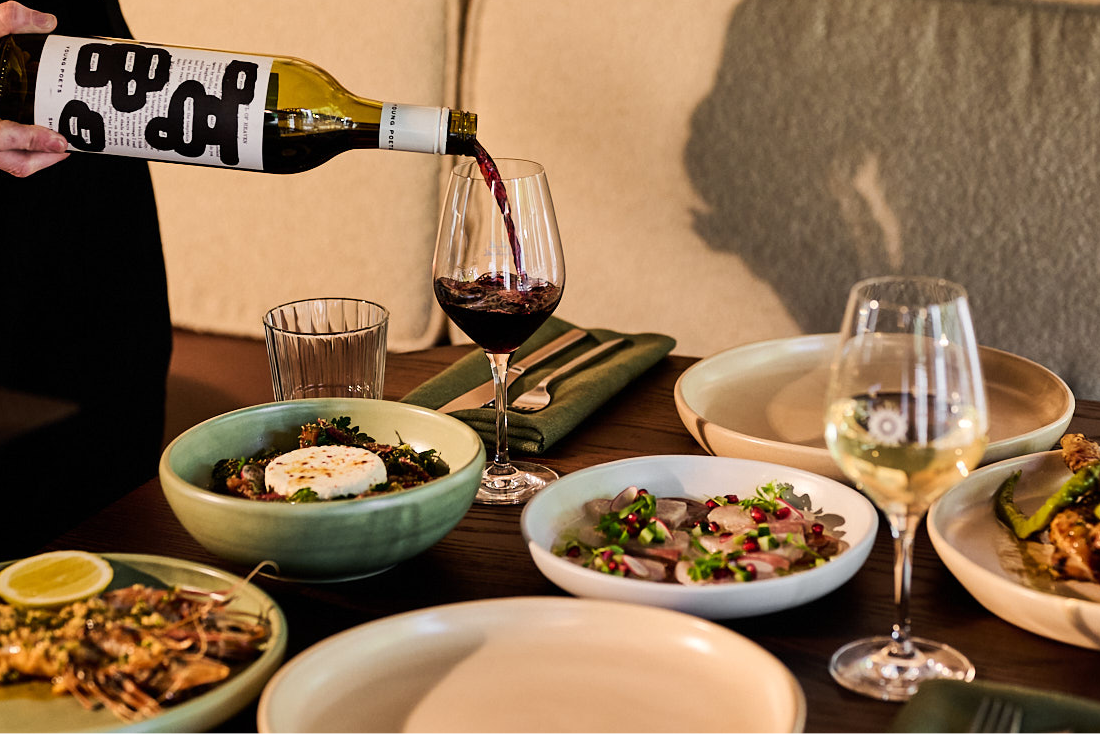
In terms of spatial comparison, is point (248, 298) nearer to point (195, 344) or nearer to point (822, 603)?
point (195, 344)

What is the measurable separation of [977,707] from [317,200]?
1.90m

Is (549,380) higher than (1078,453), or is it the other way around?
(1078,453)

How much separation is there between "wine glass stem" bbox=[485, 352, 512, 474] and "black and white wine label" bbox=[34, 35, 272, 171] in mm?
349

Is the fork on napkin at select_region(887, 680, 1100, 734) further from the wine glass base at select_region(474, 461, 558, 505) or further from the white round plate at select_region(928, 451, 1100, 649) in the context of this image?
the wine glass base at select_region(474, 461, 558, 505)

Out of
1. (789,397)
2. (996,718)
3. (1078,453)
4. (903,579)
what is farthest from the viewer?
(789,397)

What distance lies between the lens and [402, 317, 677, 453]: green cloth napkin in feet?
4.02

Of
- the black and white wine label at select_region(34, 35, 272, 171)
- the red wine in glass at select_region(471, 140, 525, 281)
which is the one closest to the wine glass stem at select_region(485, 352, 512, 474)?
the red wine in glass at select_region(471, 140, 525, 281)

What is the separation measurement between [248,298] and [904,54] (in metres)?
1.45

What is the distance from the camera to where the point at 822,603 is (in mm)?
859

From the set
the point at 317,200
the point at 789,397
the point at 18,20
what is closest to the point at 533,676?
the point at 789,397

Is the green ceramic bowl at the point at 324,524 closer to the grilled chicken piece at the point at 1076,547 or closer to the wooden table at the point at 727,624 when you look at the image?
the wooden table at the point at 727,624

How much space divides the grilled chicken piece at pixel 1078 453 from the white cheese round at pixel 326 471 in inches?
24.8

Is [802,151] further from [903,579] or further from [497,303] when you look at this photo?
[903,579]

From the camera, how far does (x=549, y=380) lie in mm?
1407
